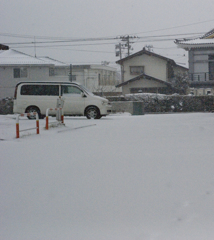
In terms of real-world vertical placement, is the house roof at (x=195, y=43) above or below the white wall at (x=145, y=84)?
above

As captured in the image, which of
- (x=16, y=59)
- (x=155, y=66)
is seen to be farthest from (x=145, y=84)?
(x=16, y=59)

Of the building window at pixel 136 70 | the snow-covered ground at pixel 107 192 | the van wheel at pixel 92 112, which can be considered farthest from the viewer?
the building window at pixel 136 70

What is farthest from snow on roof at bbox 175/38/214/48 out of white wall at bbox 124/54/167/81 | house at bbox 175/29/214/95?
white wall at bbox 124/54/167/81

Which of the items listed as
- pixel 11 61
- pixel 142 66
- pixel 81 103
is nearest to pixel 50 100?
pixel 81 103

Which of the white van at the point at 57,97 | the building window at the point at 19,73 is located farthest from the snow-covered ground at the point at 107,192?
the building window at the point at 19,73

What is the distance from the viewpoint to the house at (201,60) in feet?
107

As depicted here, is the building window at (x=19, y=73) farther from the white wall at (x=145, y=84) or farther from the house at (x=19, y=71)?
the white wall at (x=145, y=84)

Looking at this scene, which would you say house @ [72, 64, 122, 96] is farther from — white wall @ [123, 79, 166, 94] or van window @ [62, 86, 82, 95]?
van window @ [62, 86, 82, 95]

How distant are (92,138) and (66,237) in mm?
6585

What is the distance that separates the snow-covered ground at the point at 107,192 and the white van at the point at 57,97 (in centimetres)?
924

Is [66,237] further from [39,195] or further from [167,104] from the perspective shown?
[167,104]

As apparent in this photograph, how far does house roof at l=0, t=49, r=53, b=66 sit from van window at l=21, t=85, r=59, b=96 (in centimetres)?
1934

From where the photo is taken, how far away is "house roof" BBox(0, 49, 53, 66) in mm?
37500

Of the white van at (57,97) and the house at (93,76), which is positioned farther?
the house at (93,76)
